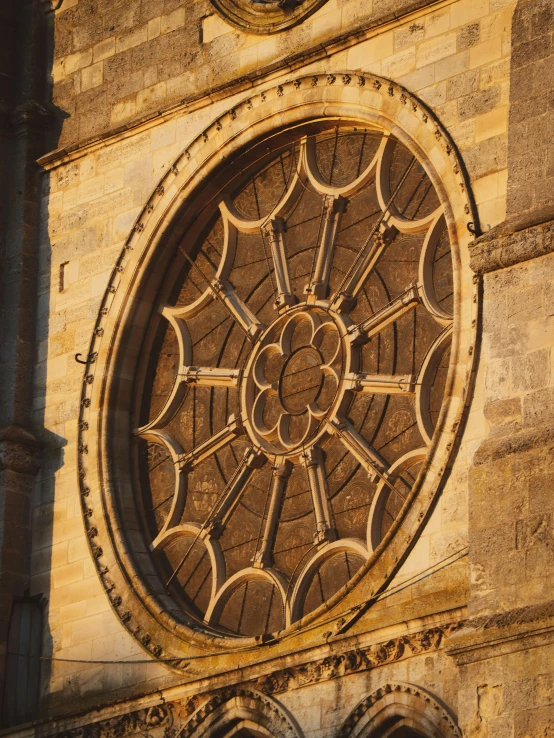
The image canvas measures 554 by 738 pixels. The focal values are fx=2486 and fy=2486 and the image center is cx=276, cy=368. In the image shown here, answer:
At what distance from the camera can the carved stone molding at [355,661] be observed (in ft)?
64.2

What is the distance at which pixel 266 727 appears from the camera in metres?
20.6

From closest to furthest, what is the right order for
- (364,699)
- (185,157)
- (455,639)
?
(455,639), (364,699), (185,157)

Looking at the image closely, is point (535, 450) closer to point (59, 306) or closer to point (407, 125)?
point (407, 125)

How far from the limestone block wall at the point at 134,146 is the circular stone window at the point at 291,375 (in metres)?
0.62

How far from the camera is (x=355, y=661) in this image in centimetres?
2005

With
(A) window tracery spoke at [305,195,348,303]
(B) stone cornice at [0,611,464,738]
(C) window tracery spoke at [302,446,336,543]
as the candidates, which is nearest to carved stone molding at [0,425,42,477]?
(B) stone cornice at [0,611,464,738]

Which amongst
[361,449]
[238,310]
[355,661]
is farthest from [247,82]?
[355,661]

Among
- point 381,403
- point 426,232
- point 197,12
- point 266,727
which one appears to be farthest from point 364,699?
point 197,12

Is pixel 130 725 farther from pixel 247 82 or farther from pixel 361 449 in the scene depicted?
pixel 247 82

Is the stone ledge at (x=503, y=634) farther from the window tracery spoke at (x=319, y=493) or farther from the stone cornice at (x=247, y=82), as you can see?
the stone cornice at (x=247, y=82)

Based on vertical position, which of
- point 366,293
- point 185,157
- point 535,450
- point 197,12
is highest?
point 197,12

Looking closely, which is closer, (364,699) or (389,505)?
(364,699)

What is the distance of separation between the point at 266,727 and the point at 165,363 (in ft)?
14.4

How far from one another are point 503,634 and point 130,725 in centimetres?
516
